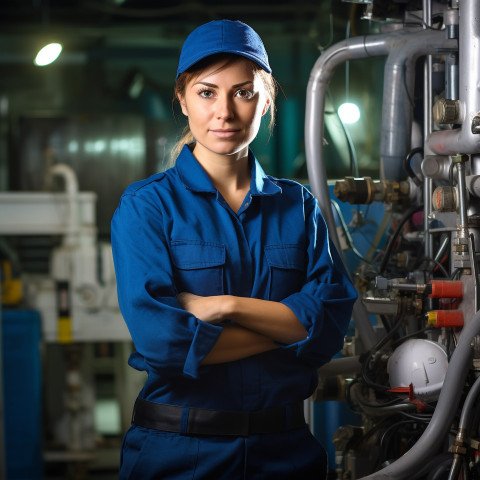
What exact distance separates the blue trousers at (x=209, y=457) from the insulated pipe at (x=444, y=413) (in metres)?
0.30

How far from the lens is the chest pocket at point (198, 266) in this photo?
1.15 metres

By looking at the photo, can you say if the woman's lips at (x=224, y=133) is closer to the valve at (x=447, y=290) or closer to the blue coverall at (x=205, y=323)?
the blue coverall at (x=205, y=323)

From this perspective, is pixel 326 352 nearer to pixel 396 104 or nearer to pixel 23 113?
pixel 396 104

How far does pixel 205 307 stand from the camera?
1111mm

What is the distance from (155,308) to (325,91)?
982 mm

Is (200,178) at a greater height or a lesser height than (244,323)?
greater

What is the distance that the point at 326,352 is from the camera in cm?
119

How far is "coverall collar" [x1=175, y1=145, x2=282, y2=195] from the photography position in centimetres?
120

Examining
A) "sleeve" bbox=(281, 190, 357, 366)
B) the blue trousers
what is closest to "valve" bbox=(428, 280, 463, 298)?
"sleeve" bbox=(281, 190, 357, 366)

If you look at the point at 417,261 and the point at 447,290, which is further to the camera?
the point at 417,261

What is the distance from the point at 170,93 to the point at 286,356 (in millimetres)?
3603

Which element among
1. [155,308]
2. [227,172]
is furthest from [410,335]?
[155,308]

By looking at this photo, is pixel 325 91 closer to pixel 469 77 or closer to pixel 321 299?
pixel 469 77

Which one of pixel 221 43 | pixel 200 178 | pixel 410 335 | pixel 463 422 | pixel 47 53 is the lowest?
pixel 463 422
